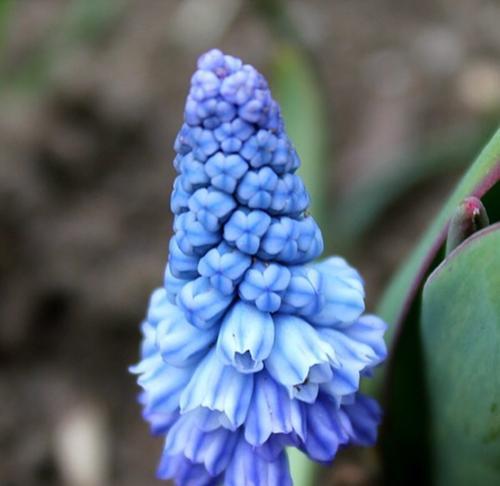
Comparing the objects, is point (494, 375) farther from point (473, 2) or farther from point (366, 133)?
point (473, 2)

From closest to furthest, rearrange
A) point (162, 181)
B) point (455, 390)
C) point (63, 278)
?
point (455, 390), point (63, 278), point (162, 181)

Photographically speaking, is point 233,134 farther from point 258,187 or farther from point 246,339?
point 246,339

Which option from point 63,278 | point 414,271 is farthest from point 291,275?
point 63,278

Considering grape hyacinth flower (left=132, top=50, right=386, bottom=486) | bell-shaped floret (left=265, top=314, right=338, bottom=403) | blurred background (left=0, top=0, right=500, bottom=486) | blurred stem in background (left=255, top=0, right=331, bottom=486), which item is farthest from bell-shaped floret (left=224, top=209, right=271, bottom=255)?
blurred stem in background (left=255, top=0, right=331, bottom=486)

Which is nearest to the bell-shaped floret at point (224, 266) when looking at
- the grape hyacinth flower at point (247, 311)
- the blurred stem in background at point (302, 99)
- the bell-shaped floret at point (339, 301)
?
the grape hyacinth flower at point (247, 311)

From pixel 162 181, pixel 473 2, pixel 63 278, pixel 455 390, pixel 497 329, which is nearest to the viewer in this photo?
pixel 497 329

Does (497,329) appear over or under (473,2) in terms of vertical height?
under

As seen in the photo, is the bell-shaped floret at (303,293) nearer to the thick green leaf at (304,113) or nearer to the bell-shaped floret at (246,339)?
the bell-shaped floret at (246,339)
